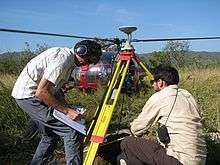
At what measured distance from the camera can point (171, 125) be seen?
4.36 m

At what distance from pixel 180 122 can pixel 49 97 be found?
131 cm

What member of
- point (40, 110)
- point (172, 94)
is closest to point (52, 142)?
point (40, 110)

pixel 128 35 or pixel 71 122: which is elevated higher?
pixel 128 35

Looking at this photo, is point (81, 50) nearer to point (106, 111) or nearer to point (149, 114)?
point (106, 111)

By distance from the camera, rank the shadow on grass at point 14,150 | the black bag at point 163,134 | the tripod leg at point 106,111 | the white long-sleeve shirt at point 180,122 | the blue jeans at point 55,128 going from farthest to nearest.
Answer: the shadow on grass at point 14,150, the tripod leg at point 106,111, the blue jeans at point 55,128, the black bag at point 163,134, the white long-sleeve shirt at point 180,122

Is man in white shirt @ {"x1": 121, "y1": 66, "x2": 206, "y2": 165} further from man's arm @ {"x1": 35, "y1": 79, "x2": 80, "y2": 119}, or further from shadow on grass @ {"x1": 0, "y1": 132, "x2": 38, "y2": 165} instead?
shadow on grass @ {"x1": 0, "y1": 132, "x2": 38, "y2": 165}

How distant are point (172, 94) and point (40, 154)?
5.46ft

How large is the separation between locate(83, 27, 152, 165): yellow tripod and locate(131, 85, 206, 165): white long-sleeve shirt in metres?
0.53

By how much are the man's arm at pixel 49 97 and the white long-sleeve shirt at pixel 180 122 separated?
732mm

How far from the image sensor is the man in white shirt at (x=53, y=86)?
14.3ft

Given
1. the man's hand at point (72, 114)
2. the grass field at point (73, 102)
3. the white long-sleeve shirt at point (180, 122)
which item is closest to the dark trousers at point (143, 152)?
the white long-sleeve shirt at point (180, 122)

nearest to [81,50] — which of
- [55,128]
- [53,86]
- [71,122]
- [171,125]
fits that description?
[53,86]

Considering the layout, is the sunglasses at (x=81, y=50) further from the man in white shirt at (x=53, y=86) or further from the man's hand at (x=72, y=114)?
the man's hand at (x=72, y=114)

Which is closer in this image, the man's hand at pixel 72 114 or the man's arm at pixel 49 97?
the man's arm at pixel 49 97
